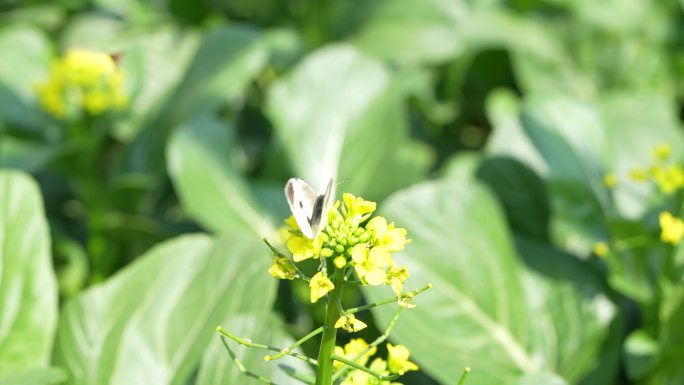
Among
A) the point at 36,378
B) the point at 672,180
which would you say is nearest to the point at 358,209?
the point at 36,378

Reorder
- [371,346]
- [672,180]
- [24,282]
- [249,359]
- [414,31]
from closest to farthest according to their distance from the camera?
[371,346]
[249,359]
[24,282]
[672,180]
[414,31]

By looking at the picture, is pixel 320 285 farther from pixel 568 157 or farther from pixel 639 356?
Result: pixel 568 157

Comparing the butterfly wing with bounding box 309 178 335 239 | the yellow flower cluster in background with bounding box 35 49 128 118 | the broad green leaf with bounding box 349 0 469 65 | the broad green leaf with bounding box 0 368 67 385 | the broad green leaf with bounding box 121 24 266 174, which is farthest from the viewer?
the broad green leaf with bounding box 349 0 469 65

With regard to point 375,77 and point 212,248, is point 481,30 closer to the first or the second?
point 375,77

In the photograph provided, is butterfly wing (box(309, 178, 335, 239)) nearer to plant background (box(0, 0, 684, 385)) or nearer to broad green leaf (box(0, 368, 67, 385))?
plant background (box(0, 0, 684, 385))

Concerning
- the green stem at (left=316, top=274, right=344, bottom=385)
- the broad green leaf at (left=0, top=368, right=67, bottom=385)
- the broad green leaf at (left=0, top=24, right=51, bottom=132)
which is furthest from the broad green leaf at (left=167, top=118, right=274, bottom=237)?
the green stem at (left=316, top=274, right=344, bottom=385)
